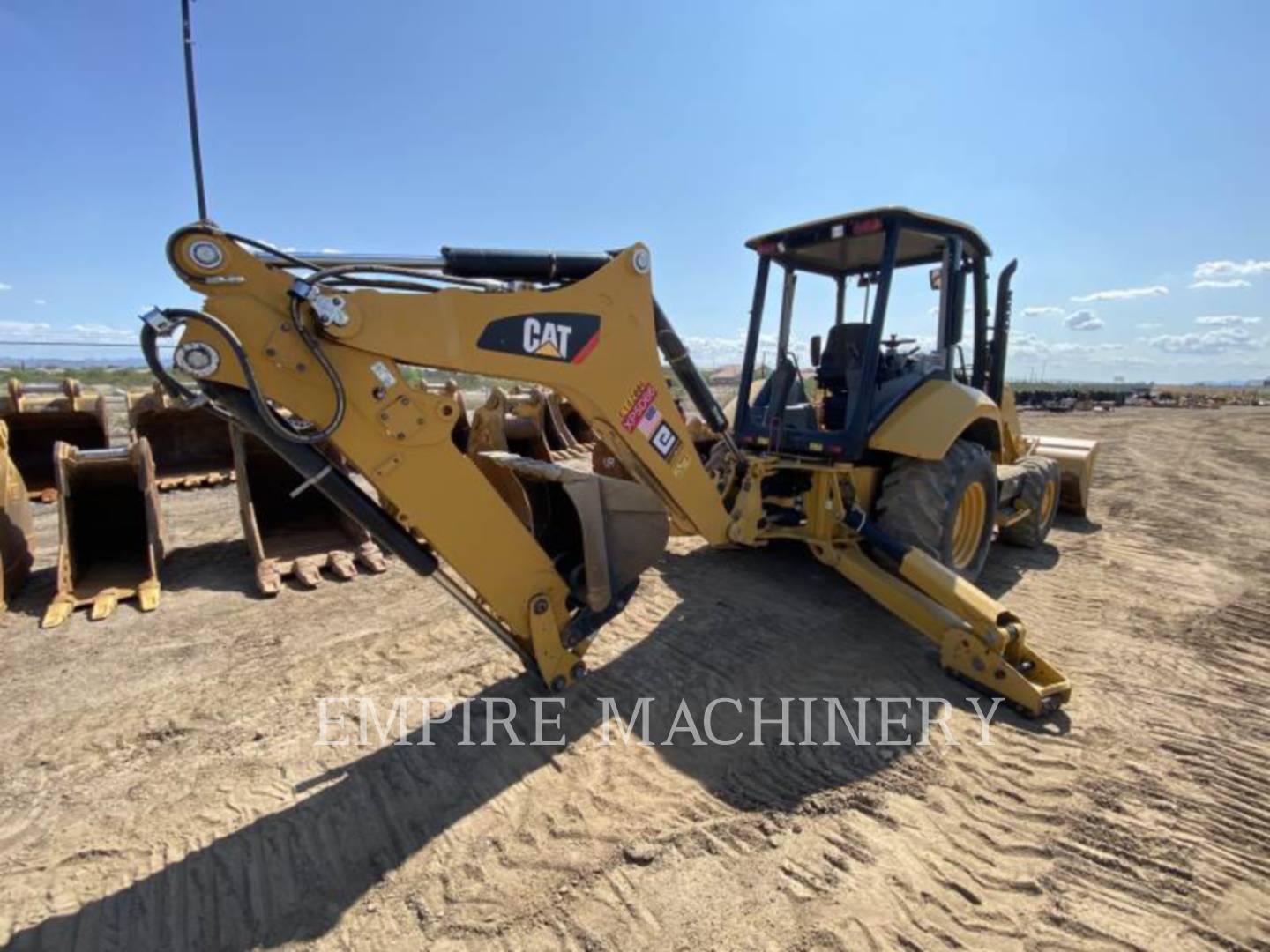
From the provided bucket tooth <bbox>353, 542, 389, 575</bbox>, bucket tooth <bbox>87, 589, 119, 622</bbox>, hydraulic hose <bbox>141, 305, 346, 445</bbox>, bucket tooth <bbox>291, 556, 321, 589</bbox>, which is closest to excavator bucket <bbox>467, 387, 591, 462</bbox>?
bucket tooth <bbox>353, 542, 389, 575</bbox>

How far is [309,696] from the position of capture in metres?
3.30

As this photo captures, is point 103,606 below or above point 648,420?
below

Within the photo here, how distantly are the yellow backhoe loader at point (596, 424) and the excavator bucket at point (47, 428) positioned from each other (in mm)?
7283


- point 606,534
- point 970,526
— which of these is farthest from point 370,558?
point 970,526

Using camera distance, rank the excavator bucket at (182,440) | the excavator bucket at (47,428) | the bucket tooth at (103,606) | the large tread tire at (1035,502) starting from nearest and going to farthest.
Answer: the bucket tooth at (103,606) → the large tread tire at (1035,502) → the excavator bucket at (47,428) → the excavator bucket at (182,440)

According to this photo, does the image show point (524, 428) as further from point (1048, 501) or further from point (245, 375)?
point (245, 375)

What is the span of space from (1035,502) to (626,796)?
16.0ft

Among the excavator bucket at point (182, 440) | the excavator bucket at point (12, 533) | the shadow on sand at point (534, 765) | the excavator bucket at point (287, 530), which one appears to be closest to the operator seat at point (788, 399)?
the shadow on sand at point (534, 765)

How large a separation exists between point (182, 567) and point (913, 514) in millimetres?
5403

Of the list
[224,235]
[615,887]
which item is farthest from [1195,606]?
[224,235]

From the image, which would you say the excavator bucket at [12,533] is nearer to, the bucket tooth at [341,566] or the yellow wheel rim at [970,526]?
the bucket tooth at [341,566]

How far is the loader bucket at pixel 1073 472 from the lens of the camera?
23.4 ft

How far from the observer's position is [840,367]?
187 inches

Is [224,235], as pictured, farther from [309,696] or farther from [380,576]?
[380,576]
